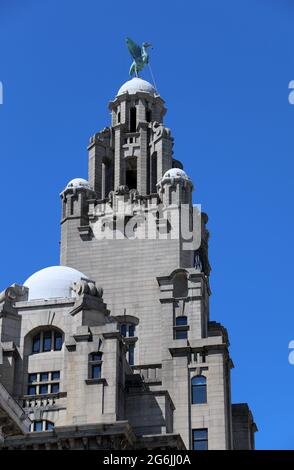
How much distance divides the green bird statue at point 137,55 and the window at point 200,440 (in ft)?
148

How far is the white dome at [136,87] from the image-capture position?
11869 centimetres

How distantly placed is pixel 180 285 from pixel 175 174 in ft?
40.0

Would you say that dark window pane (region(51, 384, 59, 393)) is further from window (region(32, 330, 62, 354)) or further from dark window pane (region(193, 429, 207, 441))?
dark window pane (region(193, 429, 207, 441))

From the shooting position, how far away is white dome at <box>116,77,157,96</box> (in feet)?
389

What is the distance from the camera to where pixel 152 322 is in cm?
10038

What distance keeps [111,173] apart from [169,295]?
19.8 metres

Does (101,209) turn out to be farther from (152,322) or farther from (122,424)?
(122,424)

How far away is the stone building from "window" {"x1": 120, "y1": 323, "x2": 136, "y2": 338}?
6.9 inches

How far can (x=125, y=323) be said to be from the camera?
10119 centimetres

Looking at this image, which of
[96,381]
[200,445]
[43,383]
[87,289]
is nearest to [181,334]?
[87,289]

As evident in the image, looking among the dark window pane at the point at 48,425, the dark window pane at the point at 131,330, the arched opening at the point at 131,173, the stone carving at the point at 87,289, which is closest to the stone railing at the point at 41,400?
the dark window pane at the point at 48,425

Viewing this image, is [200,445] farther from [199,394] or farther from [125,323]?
[125,323]

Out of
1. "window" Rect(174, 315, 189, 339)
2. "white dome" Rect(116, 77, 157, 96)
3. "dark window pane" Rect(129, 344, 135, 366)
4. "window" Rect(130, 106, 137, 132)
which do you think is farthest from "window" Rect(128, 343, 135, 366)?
"white dome" Rect(116, 77, 157, 96)

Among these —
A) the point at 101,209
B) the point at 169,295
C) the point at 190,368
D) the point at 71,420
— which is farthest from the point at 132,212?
the point at 71,420
